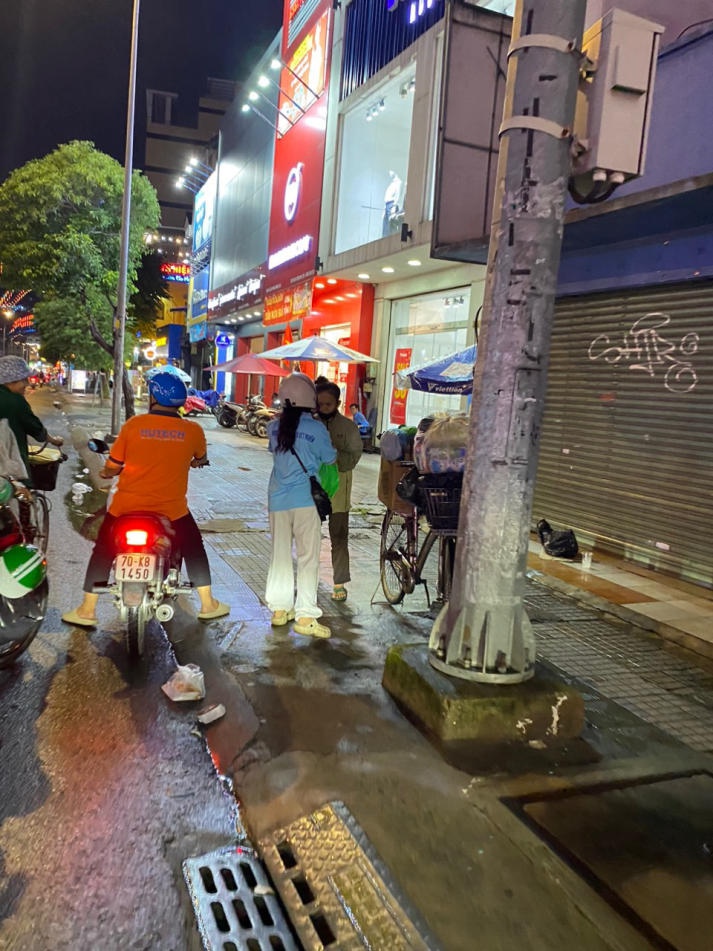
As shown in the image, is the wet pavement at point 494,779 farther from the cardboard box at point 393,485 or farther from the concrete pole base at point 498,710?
the cardboard box at point 393,485

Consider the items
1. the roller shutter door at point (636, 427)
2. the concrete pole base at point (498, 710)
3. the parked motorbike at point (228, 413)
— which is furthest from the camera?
the parked motorbike at point (228, 413)

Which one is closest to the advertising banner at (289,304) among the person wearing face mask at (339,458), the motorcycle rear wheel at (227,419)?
the motorcycle rear wheel at (227,419)

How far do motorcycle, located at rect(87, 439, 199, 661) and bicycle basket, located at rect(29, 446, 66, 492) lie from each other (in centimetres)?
177

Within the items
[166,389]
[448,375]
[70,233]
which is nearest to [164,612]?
[166,389]

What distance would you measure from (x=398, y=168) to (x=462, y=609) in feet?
60.1

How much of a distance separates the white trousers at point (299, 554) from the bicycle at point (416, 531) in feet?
2.85

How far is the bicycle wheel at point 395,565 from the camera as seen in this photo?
6215 millimetres

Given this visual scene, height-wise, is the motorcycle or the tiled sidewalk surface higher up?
the motorcycle

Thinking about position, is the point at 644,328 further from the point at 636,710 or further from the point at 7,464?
the point at 7,464

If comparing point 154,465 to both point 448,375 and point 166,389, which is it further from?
point 448,375

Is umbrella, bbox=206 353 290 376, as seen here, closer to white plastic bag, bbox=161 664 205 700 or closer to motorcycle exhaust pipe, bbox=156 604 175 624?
motorcycle exhaust pipe, bbox=156 604 175 624

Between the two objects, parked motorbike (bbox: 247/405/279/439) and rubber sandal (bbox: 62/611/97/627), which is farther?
parked motorbike (bbox: 247/405/279/439)

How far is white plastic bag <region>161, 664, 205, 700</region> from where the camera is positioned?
429 centimetres

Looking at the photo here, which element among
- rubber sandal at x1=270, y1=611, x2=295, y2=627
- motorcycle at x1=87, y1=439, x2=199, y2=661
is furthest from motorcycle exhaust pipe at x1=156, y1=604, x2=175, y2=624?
rubber sandal at x1=270, y1=611, x2=295, y2=627
